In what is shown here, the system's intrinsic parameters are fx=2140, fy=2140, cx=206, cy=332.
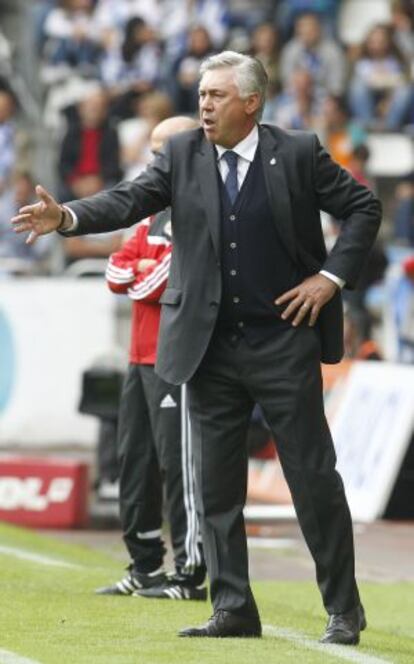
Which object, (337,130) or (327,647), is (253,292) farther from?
(337,130)

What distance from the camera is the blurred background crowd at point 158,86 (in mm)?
21016

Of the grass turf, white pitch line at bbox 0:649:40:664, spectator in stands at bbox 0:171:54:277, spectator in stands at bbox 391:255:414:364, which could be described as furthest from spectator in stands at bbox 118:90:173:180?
white pitch line at bbox 0:649:40:664

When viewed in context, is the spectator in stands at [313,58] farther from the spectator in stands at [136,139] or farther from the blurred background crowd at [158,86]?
the spectator in stands at [136,139]

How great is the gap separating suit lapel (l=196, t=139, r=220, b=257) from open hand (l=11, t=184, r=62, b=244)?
24.4 inches

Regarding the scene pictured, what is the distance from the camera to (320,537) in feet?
25.7

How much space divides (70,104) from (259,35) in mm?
2207

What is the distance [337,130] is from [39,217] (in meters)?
14.2

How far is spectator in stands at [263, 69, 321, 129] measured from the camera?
2181 centimetres

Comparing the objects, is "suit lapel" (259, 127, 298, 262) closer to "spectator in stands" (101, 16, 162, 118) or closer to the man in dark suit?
the man in dark suit

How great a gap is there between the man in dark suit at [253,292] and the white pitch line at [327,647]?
0.10 m

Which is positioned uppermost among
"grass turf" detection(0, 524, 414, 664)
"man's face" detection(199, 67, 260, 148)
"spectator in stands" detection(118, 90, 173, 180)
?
"man's face" detection(199, 67, 260, 148)

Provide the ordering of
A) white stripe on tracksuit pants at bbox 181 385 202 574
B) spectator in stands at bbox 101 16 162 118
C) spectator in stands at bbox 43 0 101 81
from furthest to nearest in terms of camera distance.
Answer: spectator in stands at bbox 43 0 101 81 → spectator in stands at bbox 101 16 162 118 → white stripe on tracksuit pants at bbox 181 385 202 574

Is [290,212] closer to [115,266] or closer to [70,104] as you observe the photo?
[115,266]

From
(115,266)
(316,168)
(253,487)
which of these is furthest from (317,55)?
(316,168)
